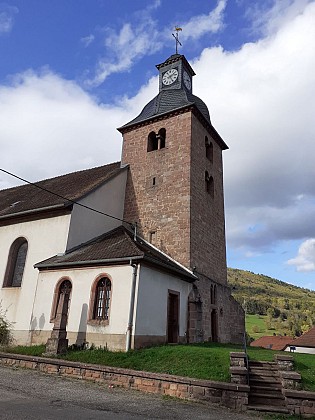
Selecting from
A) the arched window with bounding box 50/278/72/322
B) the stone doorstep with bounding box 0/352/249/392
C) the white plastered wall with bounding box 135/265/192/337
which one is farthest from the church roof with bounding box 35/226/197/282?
the stone doorstep with bounding box 0/352/249/392

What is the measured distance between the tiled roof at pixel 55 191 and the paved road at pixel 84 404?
8703 mm

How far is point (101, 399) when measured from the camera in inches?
312

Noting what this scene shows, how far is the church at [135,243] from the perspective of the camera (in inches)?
523

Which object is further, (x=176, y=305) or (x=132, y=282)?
(x=176, y=305)

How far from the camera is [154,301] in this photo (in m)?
13.7

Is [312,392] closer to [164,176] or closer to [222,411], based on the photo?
[222,411]

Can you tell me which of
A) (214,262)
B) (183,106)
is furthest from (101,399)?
(183,106)

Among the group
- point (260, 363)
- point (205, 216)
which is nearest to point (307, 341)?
point (205, 216)

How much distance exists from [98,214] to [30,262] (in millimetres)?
4064

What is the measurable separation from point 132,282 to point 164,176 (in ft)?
27.9

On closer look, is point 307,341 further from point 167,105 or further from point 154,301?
point 154,301

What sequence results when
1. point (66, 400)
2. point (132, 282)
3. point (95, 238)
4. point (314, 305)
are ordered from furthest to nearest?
point (314, 305), point (95, 238), point (132, 282), point (66, 400)

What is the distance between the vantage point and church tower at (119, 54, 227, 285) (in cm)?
1812

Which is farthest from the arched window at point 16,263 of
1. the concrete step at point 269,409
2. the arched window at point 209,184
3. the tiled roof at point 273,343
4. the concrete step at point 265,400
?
the tiled roof at point 273,343
